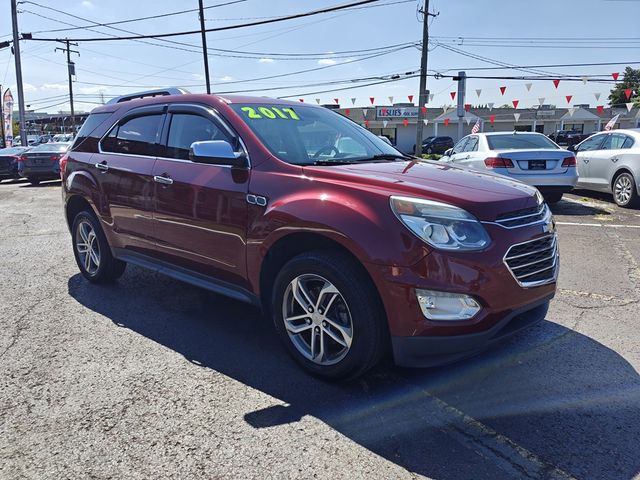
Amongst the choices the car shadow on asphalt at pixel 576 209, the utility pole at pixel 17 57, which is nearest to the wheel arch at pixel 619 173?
the car shadow on asphalt at pixel 576 209

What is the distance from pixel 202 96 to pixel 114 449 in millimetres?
2681

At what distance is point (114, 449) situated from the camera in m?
2.54

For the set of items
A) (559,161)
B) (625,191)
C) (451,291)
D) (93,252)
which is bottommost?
(93,252)

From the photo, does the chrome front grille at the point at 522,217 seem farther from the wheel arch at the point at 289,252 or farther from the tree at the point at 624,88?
the tree at the point at 624,88

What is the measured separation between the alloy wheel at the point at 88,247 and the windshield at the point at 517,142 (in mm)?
7314

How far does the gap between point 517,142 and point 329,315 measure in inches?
316

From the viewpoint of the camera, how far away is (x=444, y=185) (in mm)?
3053

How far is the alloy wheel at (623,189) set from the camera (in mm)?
9625

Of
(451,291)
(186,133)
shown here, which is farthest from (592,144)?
(451,291)

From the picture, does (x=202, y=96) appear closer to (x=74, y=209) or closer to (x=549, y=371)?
(x=74, y=209)

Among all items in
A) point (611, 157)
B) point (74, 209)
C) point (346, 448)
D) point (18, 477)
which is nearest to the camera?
point (18, 477)

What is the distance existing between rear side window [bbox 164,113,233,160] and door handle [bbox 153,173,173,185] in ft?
0.61

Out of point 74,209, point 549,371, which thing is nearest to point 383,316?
point 549,371

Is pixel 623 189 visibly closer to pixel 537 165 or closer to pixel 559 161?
pixel 559 161
